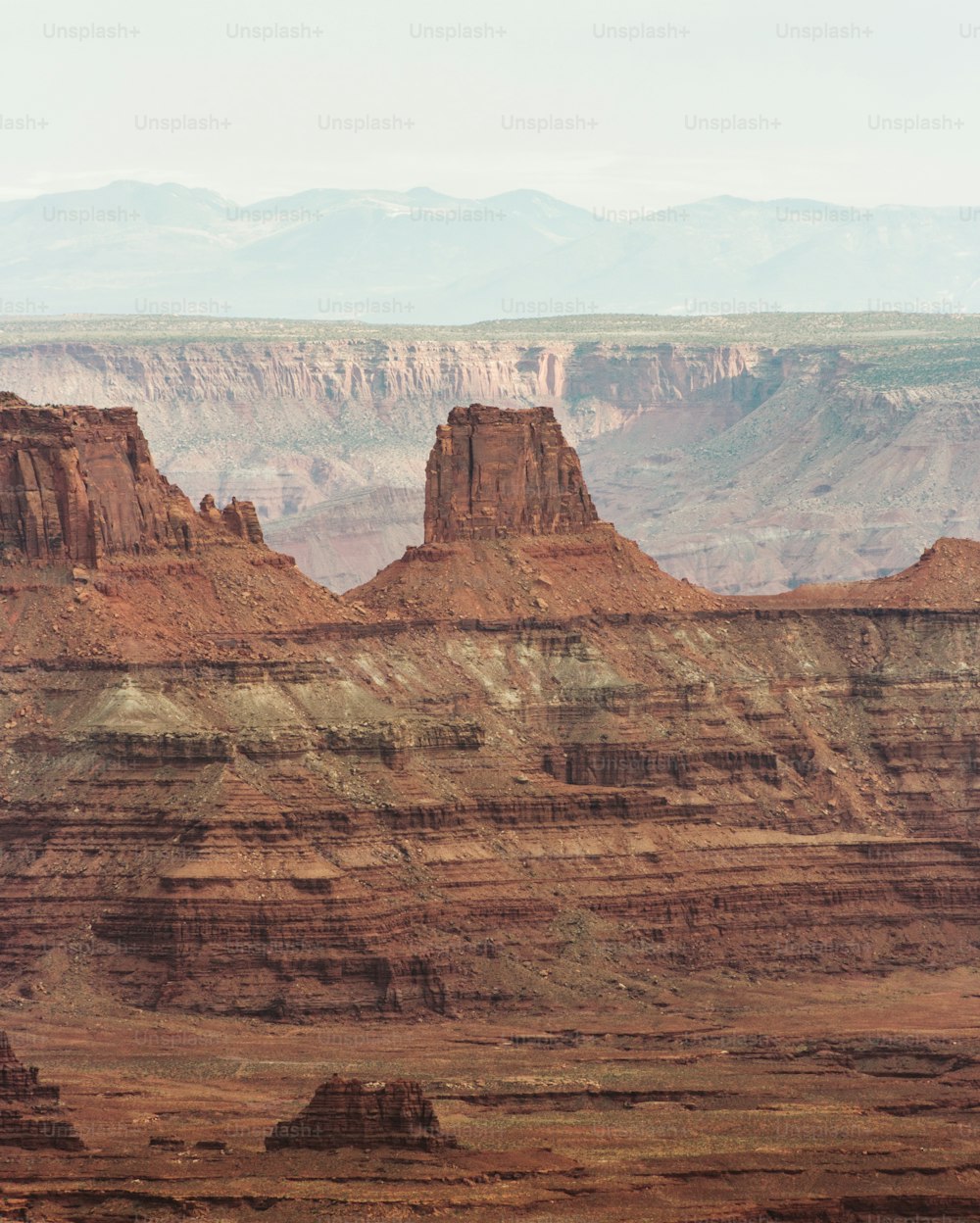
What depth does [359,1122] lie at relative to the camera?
119625 millimetres

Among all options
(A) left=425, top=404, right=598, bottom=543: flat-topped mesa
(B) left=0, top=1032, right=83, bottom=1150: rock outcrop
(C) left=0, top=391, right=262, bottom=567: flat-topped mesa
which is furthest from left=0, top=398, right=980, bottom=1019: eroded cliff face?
(B) left=0, top=1032, right=83, bottom=1150: rock outcrop

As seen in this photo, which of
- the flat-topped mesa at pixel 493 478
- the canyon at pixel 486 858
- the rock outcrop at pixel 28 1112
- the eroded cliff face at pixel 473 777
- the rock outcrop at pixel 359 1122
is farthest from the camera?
the flat-topped mesa at pixel 493 478

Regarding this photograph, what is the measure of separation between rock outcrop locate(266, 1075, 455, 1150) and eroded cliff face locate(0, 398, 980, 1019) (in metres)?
A: 25.7

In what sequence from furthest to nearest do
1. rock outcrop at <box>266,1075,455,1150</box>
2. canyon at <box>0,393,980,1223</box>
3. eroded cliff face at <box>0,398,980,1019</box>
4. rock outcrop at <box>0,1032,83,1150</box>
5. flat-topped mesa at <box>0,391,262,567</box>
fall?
1. flat-topped mesa at <box>0,391,262,567</box>
2. eroded cliff face at <box>0,398,980,1019</box>
3. canyon at <box>0,393,980,1223</box>
4. rock outcrop at <box>0,1032,83,1150</box>
5. rock outcrop at <box>266,1075,455,1150</box>

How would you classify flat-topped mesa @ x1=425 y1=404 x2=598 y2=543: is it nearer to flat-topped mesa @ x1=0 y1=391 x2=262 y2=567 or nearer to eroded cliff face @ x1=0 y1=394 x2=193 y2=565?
flat-topped mesa @ x1=0 y1=391 x2=262 y2=567

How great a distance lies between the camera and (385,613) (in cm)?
17525

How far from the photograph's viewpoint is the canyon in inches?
4865

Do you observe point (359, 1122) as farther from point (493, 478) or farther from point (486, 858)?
point (493, 478)

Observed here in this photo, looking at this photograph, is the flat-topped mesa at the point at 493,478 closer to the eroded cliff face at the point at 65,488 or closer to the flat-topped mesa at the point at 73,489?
the flat-topped mesa at the point at 73,489

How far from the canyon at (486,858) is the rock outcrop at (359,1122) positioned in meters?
0.80

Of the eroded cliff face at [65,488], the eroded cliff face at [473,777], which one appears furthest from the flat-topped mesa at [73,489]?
the eroded cliff face at [473,777]

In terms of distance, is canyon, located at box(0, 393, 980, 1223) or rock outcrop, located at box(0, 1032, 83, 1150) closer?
rock outcrop, located at box(0, 1032, 83, 1150)

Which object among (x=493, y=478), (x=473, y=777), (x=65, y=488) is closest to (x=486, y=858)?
(x=473, y=777)

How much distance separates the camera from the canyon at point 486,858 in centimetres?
12356
